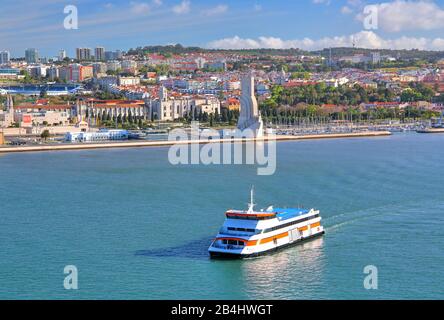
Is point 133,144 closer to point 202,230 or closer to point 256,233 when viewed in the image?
point 202,230

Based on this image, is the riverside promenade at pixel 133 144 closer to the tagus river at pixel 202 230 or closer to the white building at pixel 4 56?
the tagus river at pixel 202 230

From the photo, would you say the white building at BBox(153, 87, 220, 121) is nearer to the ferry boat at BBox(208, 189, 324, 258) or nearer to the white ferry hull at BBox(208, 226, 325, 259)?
the ferry boat at BBox(208, 189, 324, 258)

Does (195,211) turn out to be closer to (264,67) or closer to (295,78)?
(295,78)

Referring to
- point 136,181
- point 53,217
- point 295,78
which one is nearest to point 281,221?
point 53,217

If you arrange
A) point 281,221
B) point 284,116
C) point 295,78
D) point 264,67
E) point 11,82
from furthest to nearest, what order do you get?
point 264,67 → point 295,78 → point 11,82 → point 284,116 → point 281,221

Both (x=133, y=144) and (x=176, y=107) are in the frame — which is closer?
(x=133, y=144)

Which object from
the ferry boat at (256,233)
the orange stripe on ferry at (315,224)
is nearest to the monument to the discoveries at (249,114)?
the orange stripe on ferry at (315,224)

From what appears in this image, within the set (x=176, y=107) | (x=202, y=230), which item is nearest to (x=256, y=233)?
(x=202, y=230)
